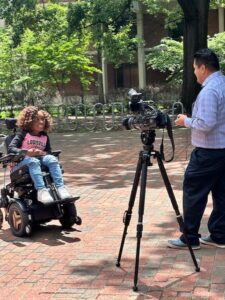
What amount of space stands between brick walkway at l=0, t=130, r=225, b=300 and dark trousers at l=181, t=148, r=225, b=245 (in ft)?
1.14

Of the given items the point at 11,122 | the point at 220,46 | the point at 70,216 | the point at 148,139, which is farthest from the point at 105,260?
the point at 220,46

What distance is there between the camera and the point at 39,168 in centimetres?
612

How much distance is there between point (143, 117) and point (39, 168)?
199 cm

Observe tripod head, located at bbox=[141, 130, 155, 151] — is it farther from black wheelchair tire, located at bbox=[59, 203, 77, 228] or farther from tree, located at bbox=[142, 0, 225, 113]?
tree, located at bbox=[142, 0, 225, 113]

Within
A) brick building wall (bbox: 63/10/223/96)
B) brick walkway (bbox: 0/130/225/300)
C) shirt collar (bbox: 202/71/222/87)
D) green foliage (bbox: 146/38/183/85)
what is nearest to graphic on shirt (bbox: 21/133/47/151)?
brick walkway (bbox: 0/130/225/300)

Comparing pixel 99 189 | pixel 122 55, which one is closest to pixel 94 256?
pixel 99 189

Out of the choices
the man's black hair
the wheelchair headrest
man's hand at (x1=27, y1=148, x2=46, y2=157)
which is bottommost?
man's hand at (x1=27, y1=148, x2=46, y2=157)

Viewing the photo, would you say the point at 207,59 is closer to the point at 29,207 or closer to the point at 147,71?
the point at 29,207

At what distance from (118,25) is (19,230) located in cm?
1657

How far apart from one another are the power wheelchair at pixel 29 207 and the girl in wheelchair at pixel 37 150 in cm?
7

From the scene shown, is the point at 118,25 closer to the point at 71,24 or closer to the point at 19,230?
the point at 71,24

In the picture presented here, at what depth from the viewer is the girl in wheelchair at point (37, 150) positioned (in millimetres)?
6023

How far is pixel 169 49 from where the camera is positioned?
26312mm

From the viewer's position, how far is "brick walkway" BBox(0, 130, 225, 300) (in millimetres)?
4391
